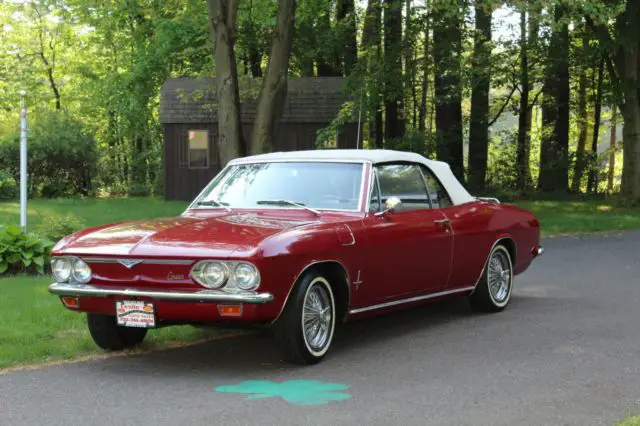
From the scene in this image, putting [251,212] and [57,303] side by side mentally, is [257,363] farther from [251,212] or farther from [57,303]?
[57,303]

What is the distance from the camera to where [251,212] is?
774cm

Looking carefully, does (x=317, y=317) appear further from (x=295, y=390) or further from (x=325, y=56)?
(x=325, y=56)

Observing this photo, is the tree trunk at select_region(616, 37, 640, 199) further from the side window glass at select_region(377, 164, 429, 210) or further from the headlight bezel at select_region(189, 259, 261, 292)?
the headlight bezel at select_region(189, 259, 261, 292)

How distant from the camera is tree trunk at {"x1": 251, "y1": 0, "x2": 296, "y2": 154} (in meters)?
19.8

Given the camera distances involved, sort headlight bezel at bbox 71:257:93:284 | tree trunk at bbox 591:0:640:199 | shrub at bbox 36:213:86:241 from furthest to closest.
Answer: tree trunk at bbox 591:0:640:199
shrub at bbox 36:213:86:241
headlight bezel at bbox 71:257:93:284

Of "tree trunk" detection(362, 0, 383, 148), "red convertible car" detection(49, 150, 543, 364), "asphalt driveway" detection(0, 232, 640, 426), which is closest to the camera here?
"asphalt driveway" detection(0, 232, 640, 426)

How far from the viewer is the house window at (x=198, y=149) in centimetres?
3145

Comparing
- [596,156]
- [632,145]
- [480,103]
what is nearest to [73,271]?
[632,145]

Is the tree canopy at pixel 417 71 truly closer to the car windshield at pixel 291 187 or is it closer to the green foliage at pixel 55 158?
the green foliage at pixel 55 158

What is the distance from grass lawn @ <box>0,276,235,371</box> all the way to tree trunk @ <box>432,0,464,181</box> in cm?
1837

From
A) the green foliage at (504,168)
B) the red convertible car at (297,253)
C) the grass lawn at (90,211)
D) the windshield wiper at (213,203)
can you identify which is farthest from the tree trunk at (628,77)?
the windshield wiper at (213,203)

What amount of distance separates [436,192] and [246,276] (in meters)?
2.98

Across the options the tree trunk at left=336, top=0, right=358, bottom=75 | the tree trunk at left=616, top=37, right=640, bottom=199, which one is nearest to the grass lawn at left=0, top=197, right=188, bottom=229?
the tree trunk at left=336, top=0, right=358, bottom=75

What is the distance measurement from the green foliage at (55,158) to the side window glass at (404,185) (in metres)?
26.8
